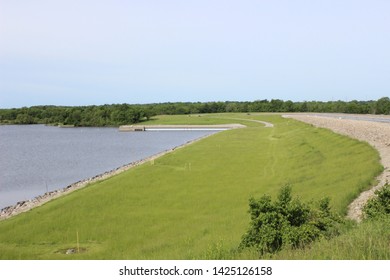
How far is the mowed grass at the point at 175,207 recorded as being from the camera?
54.1ft

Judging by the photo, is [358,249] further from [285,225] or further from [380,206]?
[380,206]

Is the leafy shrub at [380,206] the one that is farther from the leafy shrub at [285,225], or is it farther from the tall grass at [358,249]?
the tall grass at [358,249]

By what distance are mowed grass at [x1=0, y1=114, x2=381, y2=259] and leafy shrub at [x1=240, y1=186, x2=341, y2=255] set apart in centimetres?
111

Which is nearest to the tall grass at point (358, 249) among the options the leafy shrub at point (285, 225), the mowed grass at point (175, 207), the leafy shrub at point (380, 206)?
the leafy shrub at point (285, 225)

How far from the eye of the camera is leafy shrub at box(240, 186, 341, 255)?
10852 mm

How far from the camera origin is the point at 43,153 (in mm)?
63344

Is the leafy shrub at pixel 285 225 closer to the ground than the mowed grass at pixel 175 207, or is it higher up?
higher up

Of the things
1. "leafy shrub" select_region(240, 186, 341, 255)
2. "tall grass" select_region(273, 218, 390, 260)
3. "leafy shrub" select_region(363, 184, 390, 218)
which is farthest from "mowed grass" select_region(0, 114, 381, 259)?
"tall grass" select_region(273, 218, 390, 260)

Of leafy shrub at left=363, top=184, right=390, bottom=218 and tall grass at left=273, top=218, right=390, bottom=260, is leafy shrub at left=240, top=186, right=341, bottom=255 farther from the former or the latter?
tall grass at left=273, top=218, right=390, bottom=260

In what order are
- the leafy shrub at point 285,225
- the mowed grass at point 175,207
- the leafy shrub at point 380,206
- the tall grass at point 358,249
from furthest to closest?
1. the mowed grass at point 175,207
2. the leafy shrub at point 380,206
3. the leafy shrub at point 285,225
4. the tall grass at point 358,249

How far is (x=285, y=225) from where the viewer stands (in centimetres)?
1124

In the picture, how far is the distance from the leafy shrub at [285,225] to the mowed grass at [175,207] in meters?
1.11
